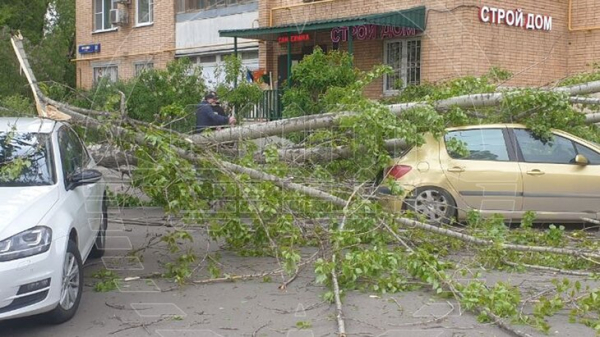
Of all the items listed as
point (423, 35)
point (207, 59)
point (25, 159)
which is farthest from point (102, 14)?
point (25, 159)

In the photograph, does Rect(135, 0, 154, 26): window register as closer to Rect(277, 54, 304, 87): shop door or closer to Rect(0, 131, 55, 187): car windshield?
Rect(277, 54, 304, 87): shop door

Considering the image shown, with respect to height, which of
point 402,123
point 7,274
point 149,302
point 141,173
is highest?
point 402,123

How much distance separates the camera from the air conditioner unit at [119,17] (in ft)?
84.0

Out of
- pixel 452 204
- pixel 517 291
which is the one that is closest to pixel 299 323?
pixel 517 291

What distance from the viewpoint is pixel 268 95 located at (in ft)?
59.9

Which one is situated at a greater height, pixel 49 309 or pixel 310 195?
pixel 310 195

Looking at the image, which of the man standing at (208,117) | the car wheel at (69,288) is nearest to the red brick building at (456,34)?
the man standing at (208,117)

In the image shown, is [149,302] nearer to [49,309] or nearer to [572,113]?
[49,309]

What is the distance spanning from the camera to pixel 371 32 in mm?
17672

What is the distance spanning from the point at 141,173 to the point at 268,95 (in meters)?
10.9

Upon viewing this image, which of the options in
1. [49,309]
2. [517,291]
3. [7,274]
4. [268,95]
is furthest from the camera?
[268,95]

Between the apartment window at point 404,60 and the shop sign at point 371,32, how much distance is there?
0.26m

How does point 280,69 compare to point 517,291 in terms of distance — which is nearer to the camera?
point 517,291

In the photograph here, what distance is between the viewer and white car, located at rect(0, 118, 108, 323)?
5.44 m
